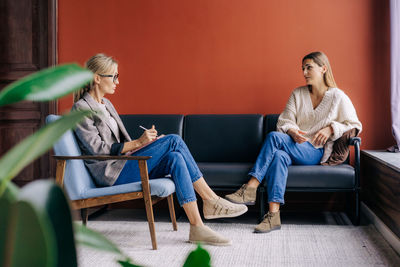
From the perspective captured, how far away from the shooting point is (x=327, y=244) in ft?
9.11

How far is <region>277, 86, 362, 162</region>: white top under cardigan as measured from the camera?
3404 millimetres

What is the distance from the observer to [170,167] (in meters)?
2.88

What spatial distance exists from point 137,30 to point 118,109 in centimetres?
78

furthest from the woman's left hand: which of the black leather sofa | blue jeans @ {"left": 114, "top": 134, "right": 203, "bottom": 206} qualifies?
blue jeans @ {"left": 114, "top": 134, "right": 203, "bottom": 206}

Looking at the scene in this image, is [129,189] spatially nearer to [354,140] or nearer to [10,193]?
[354,140]

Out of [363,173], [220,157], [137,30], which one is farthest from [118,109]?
[363,173]

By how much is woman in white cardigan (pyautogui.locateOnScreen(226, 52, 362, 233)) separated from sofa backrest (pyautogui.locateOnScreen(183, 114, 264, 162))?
31 cm

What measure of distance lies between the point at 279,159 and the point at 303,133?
1.22ft

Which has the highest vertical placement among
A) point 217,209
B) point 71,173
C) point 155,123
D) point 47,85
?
point 47,85

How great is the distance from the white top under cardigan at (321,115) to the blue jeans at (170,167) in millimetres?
992

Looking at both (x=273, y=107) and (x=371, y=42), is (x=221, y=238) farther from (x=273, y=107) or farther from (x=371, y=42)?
(x=371, y=42)

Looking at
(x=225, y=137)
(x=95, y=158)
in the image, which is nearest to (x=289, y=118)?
(x=225, y=137)

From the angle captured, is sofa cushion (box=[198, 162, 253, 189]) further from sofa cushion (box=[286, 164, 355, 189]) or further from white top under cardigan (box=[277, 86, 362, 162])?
white top under cardigan (box=[277, 86, 362, 162])

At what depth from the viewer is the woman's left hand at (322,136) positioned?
11.0ft
